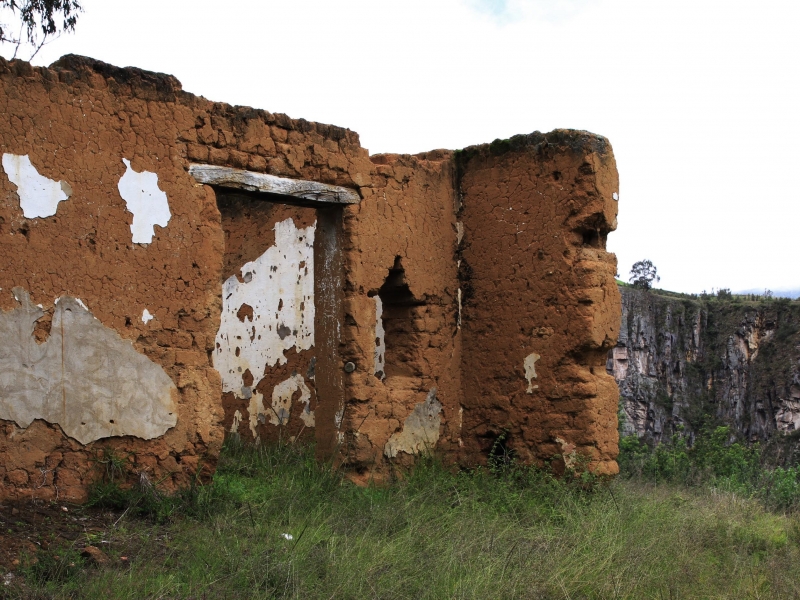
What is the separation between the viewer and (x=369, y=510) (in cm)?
605

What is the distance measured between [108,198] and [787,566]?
511 centimetres

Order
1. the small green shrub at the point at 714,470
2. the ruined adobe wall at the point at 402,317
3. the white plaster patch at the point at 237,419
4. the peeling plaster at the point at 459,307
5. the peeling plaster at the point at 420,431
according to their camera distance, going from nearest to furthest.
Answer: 1. the ruined adobe wall at the point at 402,317
2. the peeling plaster at the point at 420,431
3. the peeling plaster at the point at 459,307
4. the small green shrub at the point at 714,470
5. the white plaster patch at the point at 237,419

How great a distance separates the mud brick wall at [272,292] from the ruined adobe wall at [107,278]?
0.5 inches

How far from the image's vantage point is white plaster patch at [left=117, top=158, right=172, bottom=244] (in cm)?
557

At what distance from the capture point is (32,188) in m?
5.16

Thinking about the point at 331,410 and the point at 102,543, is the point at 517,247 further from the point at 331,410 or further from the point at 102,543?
the point at 102,543

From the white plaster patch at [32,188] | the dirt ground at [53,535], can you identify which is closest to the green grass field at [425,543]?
the dirt ground at [53,535]

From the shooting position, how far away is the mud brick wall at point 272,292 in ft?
17.1

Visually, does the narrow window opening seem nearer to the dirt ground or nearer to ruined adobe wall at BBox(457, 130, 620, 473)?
ruined adobe wall at BBox(457, 130, 620, 473)

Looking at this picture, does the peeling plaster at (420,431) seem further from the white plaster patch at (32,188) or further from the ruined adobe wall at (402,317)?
the white plaster patch at (32,188)

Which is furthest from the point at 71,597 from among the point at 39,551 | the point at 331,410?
the point at 331,410

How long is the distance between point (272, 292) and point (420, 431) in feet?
9.25

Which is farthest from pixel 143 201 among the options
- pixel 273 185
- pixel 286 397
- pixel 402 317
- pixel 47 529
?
pixel 286 397

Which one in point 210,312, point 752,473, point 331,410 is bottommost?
point 752,473
